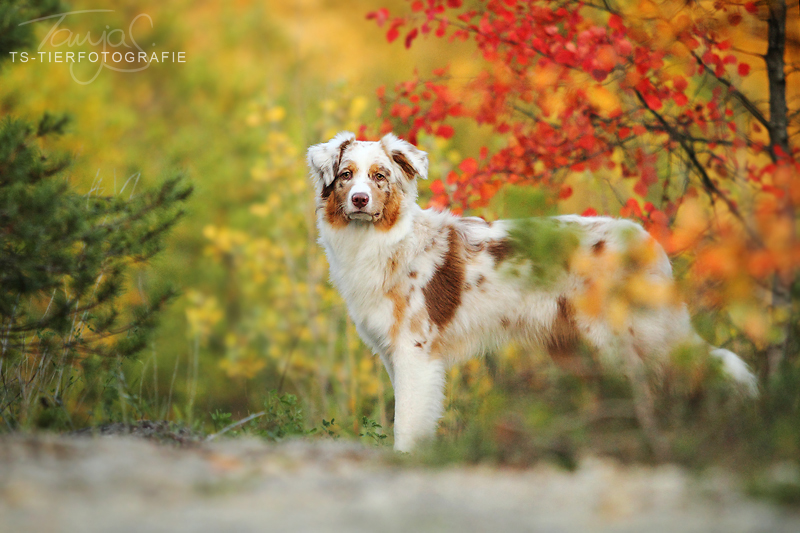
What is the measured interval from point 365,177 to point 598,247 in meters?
1.63

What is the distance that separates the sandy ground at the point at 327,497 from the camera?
72.8 inches

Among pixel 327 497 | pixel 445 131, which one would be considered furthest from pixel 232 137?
pixel 327 497

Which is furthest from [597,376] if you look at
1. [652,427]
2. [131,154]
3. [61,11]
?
[131,154]

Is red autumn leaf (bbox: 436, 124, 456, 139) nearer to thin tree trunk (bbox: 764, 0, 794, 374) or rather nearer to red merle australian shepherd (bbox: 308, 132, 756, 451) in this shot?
red merle australian shepherd (bbox: 308, 132, 756, 451)

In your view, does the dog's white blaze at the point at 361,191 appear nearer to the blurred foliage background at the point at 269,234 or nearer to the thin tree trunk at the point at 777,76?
the blurred foliage background at the point at 269,234

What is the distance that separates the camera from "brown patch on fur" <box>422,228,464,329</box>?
4.52 metres

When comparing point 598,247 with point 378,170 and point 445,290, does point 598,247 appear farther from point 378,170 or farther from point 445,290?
point 378,170

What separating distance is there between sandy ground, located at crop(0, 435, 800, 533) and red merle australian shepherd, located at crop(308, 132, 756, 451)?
181 cm

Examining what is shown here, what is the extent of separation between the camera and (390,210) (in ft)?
15.3

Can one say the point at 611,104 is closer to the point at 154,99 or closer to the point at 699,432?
the point at 699,432

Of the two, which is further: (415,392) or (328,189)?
(328,189)

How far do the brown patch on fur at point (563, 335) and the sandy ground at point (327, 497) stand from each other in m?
1.85

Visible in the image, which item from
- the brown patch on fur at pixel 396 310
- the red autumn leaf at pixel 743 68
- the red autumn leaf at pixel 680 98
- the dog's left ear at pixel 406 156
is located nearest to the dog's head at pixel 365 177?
the dog's left ear at pixel 406 156
